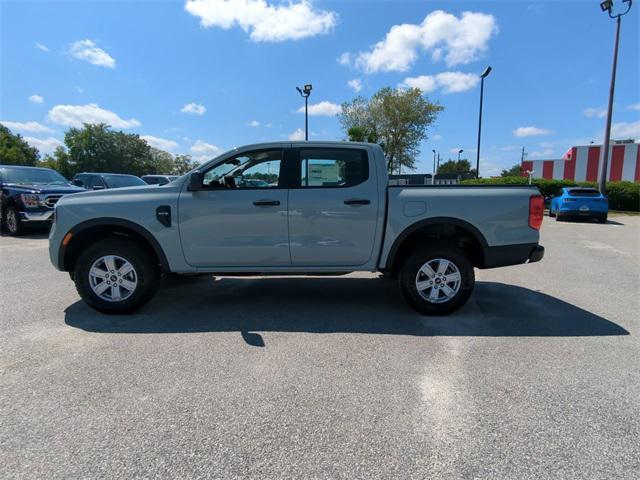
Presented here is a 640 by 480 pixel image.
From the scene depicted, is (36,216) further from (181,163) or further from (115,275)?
(181,163)

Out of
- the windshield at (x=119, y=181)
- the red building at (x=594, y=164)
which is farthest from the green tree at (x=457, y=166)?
the windshield at (x=119, y=181)

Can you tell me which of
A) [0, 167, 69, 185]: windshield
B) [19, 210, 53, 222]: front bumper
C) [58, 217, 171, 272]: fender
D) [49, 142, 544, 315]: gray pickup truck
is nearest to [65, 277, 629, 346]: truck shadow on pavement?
[49, 142, 544, 315]: gray pickup truck

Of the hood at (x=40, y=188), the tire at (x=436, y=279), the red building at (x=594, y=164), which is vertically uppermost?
the red building at (x=594, y=164)

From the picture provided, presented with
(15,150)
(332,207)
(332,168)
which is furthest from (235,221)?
(15,150)

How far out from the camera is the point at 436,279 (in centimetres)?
442

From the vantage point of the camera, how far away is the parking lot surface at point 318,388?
219 centimetres

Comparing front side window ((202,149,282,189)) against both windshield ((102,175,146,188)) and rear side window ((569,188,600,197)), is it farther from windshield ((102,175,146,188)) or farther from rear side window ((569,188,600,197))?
rear side window ((569,188,600,197))

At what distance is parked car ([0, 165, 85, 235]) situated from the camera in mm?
10289

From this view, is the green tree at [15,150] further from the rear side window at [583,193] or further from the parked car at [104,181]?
the rear side window at [583,193]

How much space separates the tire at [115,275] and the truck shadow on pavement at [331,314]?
180 millimetres

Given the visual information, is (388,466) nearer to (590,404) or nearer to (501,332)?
(590,404)

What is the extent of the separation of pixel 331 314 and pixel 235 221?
59.5 inches

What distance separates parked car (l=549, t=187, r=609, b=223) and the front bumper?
1829 cm

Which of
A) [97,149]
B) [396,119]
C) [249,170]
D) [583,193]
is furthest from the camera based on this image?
[97,149]
